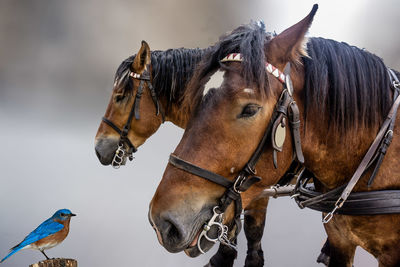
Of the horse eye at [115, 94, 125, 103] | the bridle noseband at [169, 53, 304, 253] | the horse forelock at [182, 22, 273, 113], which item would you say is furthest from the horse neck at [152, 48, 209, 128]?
the bridle noseband at [169, 53, 304, 253]

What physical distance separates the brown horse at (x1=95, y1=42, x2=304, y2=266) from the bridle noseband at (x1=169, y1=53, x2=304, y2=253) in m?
1.16

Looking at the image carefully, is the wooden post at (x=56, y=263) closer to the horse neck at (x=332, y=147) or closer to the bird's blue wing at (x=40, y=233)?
the bird's blue wing at (x=40, y=233)

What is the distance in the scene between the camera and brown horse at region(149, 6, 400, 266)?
32.8 inches

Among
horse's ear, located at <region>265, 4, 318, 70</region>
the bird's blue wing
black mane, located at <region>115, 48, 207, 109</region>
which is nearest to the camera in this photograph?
horse's ear, located at <region>265, 4, 318, 70</region>

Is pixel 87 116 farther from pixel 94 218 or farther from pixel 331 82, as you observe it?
pixel 331 82

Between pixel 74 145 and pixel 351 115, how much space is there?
2460 millimetres

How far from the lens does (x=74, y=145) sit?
9.56 ft

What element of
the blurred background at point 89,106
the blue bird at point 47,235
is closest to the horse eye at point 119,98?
the blue bird at point 47,235

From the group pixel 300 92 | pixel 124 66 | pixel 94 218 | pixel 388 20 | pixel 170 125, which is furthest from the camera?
pixel 170 125

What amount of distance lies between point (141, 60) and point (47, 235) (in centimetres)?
111

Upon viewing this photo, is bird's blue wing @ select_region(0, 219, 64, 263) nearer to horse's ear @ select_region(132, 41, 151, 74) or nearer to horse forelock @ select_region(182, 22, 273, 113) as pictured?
horse's ear @ select_region(132, 41, 151, 74)

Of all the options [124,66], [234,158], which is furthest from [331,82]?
[124,66]

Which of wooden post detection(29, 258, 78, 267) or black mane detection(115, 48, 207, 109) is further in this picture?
black mane detection(115, 48, 207, 109)

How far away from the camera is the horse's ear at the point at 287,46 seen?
0.91 m
